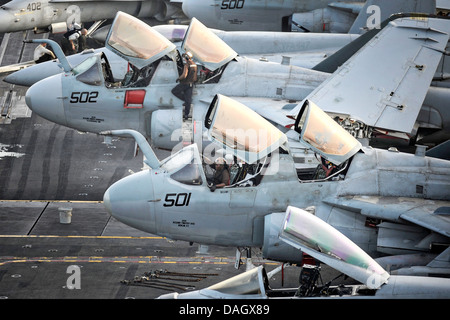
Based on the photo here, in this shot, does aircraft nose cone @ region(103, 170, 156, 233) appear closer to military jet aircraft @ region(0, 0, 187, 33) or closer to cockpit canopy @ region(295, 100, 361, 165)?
cockpit canopy @ region(295, 100, 361, 165)

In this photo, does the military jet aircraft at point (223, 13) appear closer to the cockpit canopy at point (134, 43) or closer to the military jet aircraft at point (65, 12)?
the military jet aircraft at point (65, 12)

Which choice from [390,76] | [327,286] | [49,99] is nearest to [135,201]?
[327,286]

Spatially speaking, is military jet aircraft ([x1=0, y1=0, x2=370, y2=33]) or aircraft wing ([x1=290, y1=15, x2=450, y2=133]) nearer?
aircraft wing ([x1=290, y1=15, x2=450, y2=133])

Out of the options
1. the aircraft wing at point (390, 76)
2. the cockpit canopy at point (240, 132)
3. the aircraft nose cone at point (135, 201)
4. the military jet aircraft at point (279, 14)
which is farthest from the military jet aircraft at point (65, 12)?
the cockpit canopy at point (240, 132)

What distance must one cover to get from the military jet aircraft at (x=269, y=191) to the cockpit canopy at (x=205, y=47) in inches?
210

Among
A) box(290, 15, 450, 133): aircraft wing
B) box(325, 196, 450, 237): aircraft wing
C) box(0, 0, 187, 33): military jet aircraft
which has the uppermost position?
box(325, 196, 450, 237): aircraft wing

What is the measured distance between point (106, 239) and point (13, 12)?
1372cm

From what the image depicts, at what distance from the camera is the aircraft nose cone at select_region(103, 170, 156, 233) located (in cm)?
1725

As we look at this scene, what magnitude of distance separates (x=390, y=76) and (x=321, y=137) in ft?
21.4

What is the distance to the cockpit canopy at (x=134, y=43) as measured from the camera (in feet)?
74.3

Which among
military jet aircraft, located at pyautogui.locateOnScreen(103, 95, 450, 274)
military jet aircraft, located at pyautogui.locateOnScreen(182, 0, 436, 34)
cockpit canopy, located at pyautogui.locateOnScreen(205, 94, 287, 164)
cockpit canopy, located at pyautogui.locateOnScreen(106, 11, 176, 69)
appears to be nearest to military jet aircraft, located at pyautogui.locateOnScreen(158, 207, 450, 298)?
military jet aircraft, located at pyautogui.locateOnScreen(103, 95, 450, 274)

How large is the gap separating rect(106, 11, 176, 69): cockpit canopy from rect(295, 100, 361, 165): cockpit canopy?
6.46 meters

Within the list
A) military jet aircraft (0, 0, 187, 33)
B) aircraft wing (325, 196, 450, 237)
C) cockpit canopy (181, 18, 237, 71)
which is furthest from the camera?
military jet aircraft (0, 0, 187, 33)
